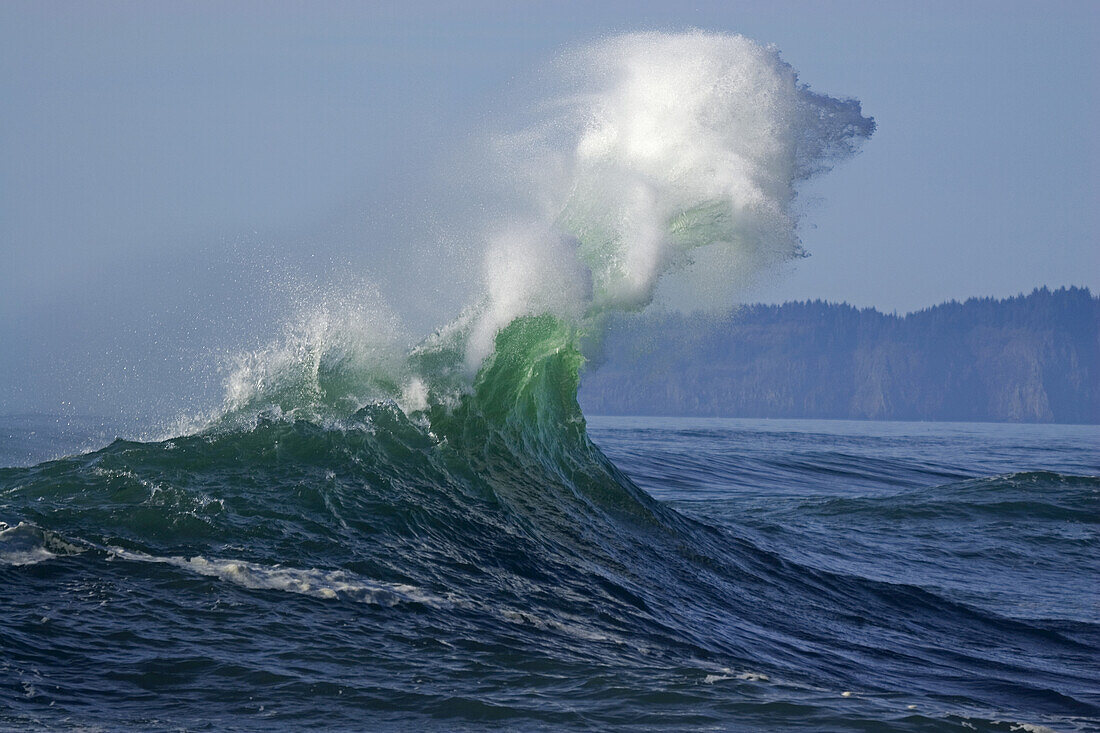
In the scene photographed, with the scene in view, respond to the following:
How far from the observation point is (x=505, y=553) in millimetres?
9688

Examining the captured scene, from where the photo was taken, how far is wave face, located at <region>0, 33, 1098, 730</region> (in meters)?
6.03

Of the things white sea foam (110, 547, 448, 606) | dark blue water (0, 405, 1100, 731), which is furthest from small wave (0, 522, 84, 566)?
white sea foam (110, 547, 448, 606)

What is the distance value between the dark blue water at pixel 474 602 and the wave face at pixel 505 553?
0.11 ft

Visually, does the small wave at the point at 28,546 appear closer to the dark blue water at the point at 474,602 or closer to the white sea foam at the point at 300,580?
the dark blue water at the point at 474,602

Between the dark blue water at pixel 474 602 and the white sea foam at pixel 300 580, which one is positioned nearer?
the dark blue water at pixel 474 602

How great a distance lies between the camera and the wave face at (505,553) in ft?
19.8

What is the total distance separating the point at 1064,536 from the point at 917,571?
4.84 m

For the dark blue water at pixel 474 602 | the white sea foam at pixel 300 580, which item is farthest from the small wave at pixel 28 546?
the white sea foam at pixel 300 580

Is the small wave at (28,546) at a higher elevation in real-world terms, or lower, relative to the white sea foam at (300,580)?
higher

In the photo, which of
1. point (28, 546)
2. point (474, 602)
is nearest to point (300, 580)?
point (474, 602)

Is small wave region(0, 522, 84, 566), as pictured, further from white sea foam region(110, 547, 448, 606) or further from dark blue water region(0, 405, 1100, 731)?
white sea foam region(110, 547, 448, 606)

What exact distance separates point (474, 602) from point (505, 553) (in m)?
1.69

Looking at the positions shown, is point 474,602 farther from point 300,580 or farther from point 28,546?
point 28,546

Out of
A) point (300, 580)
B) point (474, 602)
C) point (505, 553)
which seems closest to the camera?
point (300, 580)
